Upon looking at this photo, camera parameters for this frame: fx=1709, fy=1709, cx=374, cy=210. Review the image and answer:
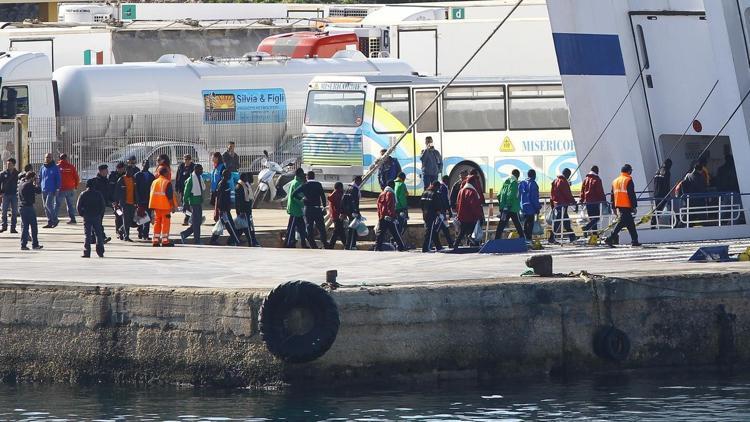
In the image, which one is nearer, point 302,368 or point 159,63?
point 302,368

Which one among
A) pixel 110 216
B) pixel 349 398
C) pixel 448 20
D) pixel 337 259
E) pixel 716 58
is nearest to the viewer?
pixel 349 398

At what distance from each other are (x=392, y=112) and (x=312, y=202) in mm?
8958

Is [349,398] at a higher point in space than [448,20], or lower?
lower

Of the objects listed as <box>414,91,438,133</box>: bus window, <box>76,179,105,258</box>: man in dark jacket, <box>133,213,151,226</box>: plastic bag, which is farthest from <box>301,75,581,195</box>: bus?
<box>76,179,105,258</box>: man in dark jacket

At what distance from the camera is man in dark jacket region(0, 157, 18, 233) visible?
30656 mm

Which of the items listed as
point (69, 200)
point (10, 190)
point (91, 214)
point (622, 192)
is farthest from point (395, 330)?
point (69, 200)

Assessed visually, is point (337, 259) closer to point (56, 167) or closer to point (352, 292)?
point (352, 292)

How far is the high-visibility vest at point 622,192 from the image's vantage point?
27391 mm

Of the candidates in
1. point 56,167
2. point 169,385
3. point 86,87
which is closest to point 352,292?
point 169,385

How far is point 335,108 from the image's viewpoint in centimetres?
3875

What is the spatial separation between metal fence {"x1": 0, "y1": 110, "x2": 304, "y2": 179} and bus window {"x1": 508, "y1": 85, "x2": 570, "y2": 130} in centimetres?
539

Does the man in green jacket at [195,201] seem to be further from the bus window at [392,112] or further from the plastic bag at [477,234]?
the bus window at [392,112]

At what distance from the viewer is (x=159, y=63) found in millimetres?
41406

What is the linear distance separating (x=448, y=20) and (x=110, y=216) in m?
16.1
